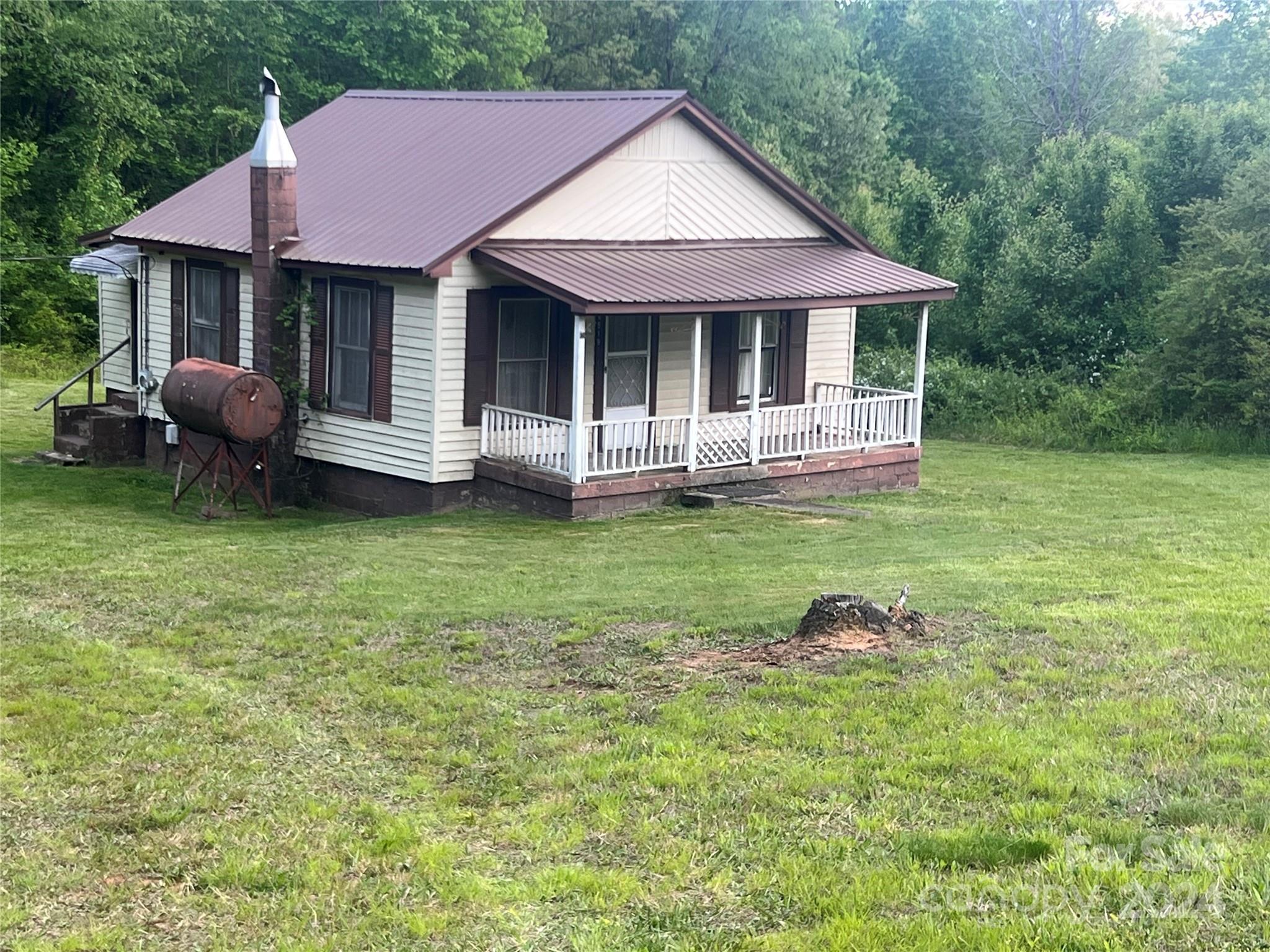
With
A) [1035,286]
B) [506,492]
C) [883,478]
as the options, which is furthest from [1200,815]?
[1035,286]

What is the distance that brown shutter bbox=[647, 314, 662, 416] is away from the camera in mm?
20141

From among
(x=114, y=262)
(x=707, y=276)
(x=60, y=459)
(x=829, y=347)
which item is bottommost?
(x=60, y=459)

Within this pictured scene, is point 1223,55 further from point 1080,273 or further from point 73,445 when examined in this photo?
point 73,445

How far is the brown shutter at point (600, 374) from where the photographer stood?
19.4 m

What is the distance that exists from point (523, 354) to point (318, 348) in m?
2.67

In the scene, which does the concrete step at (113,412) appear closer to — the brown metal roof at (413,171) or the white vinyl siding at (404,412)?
the brown metal roof at (413,171)

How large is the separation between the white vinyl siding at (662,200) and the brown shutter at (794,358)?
1225mm

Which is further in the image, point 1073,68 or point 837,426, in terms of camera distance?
point 1073,68

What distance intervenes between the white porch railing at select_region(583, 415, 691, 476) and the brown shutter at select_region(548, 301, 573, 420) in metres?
0.50

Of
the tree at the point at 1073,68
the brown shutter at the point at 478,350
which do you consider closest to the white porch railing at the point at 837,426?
the brown shutter at the point at 478,350

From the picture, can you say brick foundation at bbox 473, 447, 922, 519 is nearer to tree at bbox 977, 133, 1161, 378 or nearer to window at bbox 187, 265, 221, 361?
window at bbox 187, 265, 221, 361

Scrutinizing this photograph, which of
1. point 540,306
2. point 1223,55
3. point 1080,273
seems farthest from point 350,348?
point 1223,55

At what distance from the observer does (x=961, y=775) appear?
7.73 metres

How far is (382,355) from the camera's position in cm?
1852
